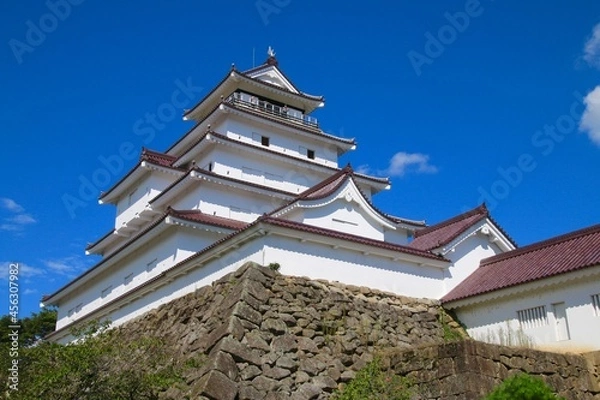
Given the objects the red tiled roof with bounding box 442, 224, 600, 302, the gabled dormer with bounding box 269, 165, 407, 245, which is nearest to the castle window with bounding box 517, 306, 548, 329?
the red tiled roof with bounding box 442, 224, 600, 302

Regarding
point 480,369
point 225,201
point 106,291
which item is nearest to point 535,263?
point 480,369

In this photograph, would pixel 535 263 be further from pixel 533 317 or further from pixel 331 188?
pixel 331 188

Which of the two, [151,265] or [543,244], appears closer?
[543,244]

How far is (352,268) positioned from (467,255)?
464 cm

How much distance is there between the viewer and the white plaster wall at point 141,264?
19562mm

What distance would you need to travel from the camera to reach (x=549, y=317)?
48.9ft

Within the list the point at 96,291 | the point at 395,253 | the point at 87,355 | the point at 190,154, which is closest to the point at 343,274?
the point at 395,253

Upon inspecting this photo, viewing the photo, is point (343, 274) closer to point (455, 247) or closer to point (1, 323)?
point (455, 247)

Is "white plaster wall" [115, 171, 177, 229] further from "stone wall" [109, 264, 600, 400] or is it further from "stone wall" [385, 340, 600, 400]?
"stone wall" [385, 340, 600, 400]

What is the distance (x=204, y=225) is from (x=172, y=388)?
780cm

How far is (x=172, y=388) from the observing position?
40.7 feet

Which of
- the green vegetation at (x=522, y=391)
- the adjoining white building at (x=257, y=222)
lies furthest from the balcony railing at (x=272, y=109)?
the green vegetation at (x=522, y=391)

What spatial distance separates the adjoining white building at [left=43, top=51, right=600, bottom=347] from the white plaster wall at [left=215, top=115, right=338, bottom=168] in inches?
2.0

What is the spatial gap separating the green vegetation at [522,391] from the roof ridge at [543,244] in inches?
305
